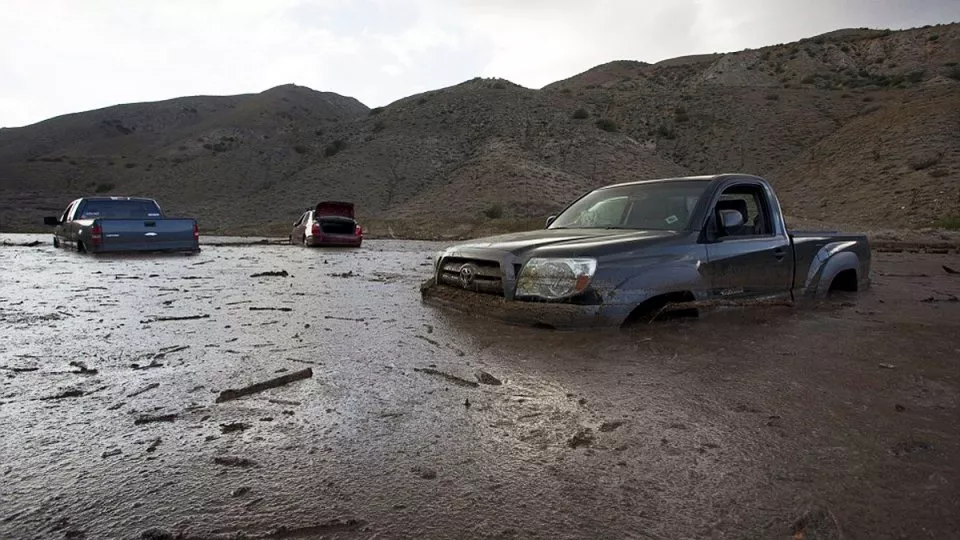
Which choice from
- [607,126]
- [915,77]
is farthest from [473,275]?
[915,77]

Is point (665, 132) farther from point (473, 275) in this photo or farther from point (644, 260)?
point (644, 260)

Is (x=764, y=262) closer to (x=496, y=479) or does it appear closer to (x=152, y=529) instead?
(x=496, y=479)

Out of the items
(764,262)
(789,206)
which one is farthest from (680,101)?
(764,262)

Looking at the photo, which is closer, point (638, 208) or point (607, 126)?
point (638, 208)

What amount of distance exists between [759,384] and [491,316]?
215 cm

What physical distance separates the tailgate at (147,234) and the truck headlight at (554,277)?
38.2 ft

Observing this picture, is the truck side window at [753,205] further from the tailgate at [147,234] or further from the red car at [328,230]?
the red car at [328,230]

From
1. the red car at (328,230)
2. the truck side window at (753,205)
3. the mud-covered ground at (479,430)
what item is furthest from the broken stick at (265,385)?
the red car at (328,230)

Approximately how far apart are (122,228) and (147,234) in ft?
1.70

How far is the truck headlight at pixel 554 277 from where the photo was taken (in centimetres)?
427

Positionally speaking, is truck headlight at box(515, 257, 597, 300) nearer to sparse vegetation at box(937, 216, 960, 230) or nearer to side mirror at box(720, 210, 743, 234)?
side mirror at box(720, 210, 743, 234)

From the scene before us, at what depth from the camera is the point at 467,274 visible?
5.18 meters

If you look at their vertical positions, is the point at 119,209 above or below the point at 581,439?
above

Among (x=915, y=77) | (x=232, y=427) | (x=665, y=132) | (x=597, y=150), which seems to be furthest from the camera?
(x=915, y=77)
